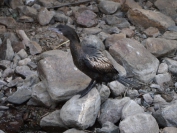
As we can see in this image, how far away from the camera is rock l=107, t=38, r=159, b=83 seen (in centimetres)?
769

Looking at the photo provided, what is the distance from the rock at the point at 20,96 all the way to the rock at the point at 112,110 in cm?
127

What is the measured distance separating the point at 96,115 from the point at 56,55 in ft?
5.10

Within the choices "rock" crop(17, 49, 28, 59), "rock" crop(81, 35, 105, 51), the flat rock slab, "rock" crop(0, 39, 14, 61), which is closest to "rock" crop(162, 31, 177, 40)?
"rock" crop(81, 35, 105, 51)

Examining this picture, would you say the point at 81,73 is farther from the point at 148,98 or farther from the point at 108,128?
the point at 108,128

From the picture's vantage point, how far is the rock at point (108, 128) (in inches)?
→ 250

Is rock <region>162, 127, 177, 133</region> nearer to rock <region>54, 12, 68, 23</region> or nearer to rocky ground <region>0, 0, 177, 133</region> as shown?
rocky ground <region>0, 0, 177, 133</region>

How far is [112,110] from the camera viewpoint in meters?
6.85

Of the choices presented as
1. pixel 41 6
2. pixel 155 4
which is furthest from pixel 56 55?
pixel 155 4

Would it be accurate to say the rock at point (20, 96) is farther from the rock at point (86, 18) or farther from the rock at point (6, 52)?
the rock at point (86, 18)

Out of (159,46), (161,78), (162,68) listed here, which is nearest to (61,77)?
(161,78)

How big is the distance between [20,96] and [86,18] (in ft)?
8.63

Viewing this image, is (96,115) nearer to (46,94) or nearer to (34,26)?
(46,94)

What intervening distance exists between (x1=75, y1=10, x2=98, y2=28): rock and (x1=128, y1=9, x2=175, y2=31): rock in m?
0.77

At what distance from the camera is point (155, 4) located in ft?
31.9
